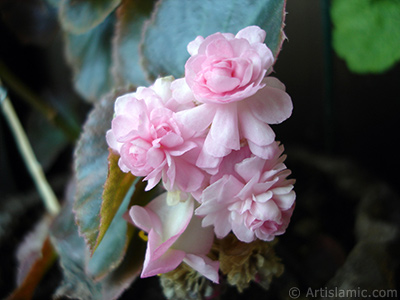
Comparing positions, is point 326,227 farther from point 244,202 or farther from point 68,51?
point 68,51

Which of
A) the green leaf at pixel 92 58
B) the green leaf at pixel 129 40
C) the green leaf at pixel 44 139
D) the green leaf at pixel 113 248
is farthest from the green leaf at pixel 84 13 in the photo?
the green leaf at pixel 44 139

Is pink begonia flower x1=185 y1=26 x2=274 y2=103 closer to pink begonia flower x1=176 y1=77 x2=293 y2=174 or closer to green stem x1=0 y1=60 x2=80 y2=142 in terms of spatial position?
pink begonia flower x1=176 y1=77 x2=293 y2=174

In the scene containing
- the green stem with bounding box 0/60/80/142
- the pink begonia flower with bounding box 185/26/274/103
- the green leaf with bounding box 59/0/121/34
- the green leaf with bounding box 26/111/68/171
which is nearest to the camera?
the pink begonia flower with bounding box 185/26/274/103

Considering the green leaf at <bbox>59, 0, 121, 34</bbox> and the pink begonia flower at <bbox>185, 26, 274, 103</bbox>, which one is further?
the green leaf at <bbox>59, 0, 121, 34</bbox>

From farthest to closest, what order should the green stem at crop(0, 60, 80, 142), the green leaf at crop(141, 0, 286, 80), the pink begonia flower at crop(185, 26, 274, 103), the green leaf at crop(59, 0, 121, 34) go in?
the green stem at crop(0, 60, 80, 142)
the green leaf at crop(59, 0, 121, 34)
the green leaf at crop(141, 0, 286, 80)
the pink begonia flower at crop(185, 26, 274, 103)

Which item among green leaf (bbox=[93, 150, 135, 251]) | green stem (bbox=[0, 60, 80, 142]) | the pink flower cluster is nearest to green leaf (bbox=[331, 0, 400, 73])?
the pink flower cluster

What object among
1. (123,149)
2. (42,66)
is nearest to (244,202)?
(123,149)
